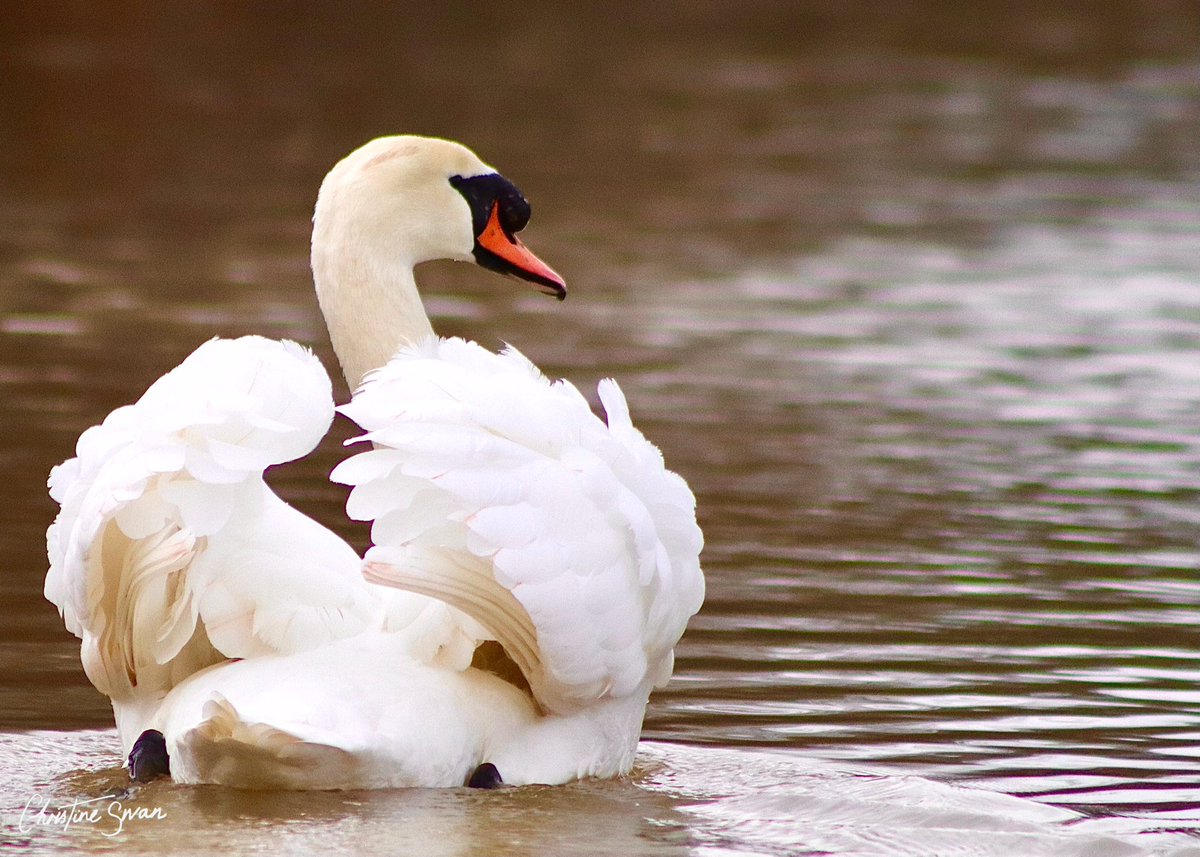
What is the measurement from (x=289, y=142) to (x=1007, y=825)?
16.6 meters

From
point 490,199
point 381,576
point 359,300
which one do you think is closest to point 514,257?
point 490,199

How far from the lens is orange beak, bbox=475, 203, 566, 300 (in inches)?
269

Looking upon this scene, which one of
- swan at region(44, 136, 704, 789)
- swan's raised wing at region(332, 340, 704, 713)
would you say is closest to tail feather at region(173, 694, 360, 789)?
swan at region(44, 136, 704, 789)

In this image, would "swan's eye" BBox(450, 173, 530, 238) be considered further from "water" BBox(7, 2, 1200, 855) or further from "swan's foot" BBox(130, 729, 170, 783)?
"swan's foot" BBox(130, 729, 170, 783)

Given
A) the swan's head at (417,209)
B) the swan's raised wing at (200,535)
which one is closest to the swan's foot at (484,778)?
the swan's raised wing at (200,535)

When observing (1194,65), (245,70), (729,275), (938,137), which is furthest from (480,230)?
(1194,65)

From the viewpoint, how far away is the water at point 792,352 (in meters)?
6.38

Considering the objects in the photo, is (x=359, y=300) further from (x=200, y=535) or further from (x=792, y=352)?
(x=792, y=352)

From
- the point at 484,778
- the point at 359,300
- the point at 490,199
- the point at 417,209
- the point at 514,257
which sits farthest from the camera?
the point at 514,257

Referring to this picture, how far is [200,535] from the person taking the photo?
210 inches

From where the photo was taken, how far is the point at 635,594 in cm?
563

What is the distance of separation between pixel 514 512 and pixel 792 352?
24.4 feet

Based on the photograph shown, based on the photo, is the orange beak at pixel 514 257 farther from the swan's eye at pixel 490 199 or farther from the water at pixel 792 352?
the water at pixel 792 352

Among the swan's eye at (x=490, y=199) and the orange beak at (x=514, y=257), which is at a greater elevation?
the swan's eye at (x=490, y=199)
